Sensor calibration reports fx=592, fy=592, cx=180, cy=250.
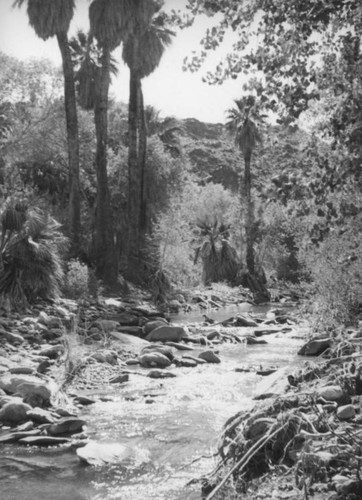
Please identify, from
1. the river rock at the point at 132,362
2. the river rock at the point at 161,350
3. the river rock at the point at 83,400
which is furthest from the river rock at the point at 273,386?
the river rock at the point at 161,350

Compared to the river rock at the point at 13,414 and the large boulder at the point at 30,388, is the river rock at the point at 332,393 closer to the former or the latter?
the river rock at the point at 13,414

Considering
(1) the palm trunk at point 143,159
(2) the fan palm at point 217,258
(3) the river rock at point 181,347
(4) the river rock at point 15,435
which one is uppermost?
(1) the palm trunk at point 143,159

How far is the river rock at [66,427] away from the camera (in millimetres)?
7875

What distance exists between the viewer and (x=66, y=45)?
1039 inches

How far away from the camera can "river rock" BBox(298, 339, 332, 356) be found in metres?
13.9

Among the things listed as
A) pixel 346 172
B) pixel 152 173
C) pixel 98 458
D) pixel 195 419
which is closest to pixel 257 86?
pixel 346 172

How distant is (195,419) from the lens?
8.84 metres

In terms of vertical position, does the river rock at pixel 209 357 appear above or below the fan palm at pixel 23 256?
below

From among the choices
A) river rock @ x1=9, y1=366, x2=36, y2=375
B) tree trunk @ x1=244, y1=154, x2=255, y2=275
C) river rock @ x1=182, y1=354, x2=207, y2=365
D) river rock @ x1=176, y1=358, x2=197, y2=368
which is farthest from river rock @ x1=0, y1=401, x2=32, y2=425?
tree trunk @ x1=244, y1=154, x2=255, y2=275

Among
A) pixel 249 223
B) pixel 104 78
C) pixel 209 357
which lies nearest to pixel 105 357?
pixel 209 357

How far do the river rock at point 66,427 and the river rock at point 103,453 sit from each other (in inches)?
23.3

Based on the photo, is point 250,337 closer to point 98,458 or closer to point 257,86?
point 98,458

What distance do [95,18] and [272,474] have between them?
25.0m

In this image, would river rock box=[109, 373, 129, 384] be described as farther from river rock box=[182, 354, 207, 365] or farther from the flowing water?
river rock box=[182, 354, 207, 365]
